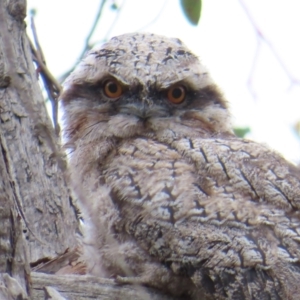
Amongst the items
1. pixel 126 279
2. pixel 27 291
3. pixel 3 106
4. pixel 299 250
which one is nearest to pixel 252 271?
pixel 299 250

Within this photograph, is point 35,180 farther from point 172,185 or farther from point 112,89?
point 172,185

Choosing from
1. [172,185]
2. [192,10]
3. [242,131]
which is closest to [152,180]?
[172,185]

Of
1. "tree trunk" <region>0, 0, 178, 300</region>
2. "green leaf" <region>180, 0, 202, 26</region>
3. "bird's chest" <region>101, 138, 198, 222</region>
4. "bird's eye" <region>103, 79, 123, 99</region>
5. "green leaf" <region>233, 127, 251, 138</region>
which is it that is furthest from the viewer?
"green leaf" <region>233, 127, 251, 138</region>

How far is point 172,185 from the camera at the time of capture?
110 inches

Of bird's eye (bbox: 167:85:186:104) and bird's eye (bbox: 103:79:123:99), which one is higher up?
bird's eye (bbox: 103:79:123:99)

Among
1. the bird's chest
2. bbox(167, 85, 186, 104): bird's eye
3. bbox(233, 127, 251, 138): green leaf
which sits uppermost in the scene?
bbox(167, 85, 186, 104): bird's eye

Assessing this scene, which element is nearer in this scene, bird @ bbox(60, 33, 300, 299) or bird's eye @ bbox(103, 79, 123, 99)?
bird @ bbox(60, 33, 300, 299)

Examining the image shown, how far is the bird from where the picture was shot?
259 cm

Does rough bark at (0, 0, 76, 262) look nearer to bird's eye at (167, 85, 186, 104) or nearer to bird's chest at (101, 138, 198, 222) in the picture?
bird's chest at (101, 138, 198, 222)

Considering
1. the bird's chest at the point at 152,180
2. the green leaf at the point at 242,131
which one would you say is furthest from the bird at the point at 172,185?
the green leaf at the point at 242,131

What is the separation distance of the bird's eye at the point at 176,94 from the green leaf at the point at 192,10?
588 millimetres

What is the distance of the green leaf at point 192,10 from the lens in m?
2.92

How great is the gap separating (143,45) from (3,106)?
2.43ft

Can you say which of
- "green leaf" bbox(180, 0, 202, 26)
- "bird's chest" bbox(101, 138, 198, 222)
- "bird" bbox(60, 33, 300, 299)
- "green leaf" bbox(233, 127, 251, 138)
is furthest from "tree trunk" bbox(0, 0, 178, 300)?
"green leaf" bbox(233, 127, 251, 138)
